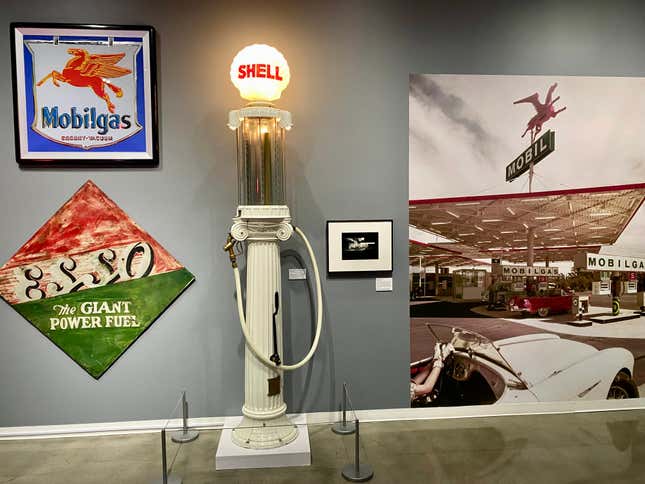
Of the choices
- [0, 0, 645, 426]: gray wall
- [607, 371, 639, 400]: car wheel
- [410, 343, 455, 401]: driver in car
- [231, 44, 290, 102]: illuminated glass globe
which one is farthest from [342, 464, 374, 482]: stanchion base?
[231, 44, 290, 102]: illuminated glass globe

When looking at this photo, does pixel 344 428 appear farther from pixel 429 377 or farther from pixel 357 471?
pixel 429 377

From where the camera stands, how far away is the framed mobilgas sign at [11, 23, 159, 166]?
2.82 meters

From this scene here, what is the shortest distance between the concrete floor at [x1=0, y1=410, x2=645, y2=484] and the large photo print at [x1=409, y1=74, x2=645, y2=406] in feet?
0.89

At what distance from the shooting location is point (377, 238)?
3049 mm

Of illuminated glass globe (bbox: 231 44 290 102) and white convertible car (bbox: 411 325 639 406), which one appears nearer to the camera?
illuminated glass globe (bbox: 231 44 290 102)

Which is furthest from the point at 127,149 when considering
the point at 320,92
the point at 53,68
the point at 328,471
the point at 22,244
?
the point at 328,471

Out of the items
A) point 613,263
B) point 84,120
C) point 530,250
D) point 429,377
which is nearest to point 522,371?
point 429,377

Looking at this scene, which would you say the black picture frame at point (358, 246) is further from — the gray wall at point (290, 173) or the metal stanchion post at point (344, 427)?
the metal stanchion post at point (344, 427)

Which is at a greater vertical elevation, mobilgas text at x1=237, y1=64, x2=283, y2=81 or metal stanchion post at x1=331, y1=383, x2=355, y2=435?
mobilgas text at x1=237, y1=64, x2=283, y2=81

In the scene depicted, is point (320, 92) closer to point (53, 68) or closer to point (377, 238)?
point (377, 238)

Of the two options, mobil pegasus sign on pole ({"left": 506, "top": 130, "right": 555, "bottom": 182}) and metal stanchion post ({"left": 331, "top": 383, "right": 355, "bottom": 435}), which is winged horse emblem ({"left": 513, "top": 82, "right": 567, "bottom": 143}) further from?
metal stanchion post ({"left": 331, "top": 383, "right": 355, "bottom": 435})

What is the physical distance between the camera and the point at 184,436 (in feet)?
8.01

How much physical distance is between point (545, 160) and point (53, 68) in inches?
120

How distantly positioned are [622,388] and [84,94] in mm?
3912
